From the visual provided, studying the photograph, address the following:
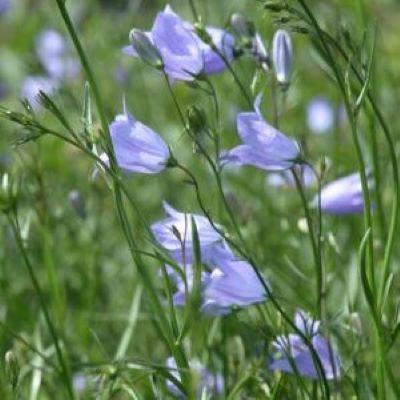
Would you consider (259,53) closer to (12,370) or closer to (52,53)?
(12,370)

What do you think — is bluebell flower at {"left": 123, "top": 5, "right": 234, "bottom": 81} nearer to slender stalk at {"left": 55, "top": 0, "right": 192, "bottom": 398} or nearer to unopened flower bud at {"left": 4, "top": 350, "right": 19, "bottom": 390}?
slender stalk at {"left": 55, "top": 0, "right": 192, "bottom": 398}

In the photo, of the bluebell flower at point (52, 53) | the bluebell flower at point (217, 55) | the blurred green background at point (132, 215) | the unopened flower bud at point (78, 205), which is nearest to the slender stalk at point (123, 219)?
the blurred green background at point (132, 215)

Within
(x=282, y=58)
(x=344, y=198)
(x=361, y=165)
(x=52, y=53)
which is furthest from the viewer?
(x=52, y=53)

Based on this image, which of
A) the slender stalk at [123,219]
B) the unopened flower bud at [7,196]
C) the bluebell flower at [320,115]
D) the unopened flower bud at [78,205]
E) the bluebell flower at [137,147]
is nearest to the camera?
the slender stalk at [123,219]

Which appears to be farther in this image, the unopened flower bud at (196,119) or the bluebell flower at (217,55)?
the bluebell flower at (217,55)

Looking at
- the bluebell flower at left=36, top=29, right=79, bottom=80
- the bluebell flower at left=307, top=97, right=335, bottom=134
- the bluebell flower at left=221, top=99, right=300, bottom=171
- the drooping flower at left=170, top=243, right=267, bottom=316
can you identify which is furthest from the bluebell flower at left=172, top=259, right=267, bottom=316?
Answer: the bluebell flower at left=36, top=29, right=79, bottom=80

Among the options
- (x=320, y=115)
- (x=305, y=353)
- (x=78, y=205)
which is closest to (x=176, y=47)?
(x=305, y=353)

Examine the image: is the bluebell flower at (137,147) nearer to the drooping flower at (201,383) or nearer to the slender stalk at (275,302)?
the slender stalk at (275,302)
